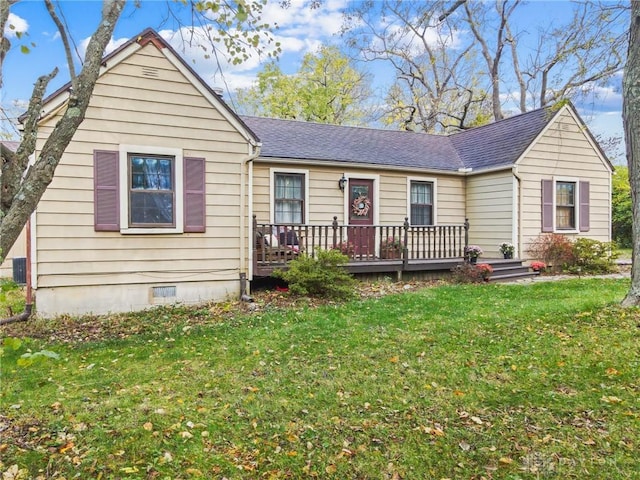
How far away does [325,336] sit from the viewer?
5.23 m

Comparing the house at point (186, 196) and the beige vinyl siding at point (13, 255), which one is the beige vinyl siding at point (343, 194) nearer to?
the house at point (186, 196)

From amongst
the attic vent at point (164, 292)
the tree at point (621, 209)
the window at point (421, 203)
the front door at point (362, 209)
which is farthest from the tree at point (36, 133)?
the tree at point (621, 209)

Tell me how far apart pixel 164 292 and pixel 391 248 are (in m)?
5.30

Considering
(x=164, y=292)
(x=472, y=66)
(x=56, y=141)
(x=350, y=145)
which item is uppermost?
(x=472, y=66)

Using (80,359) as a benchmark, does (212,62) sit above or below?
above

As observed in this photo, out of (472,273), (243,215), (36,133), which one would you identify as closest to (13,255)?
(243,215)

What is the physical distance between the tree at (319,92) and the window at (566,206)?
Result: 15.1 m

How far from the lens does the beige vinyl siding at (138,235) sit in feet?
21.3

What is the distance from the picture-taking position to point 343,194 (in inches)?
408

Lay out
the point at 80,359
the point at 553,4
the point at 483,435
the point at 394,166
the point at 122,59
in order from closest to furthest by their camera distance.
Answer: the point at 483,435 → the point at 80,359 → the point at 122,59 → the point at 394,166 → the point at 553,4

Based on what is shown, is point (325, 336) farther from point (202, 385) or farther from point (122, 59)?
point (122, 59)

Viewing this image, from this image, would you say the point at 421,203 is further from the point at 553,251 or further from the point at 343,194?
the point at 553,251


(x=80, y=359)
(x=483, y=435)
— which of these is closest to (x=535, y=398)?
(x=483, y=435)

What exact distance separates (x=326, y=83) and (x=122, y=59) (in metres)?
19.3
